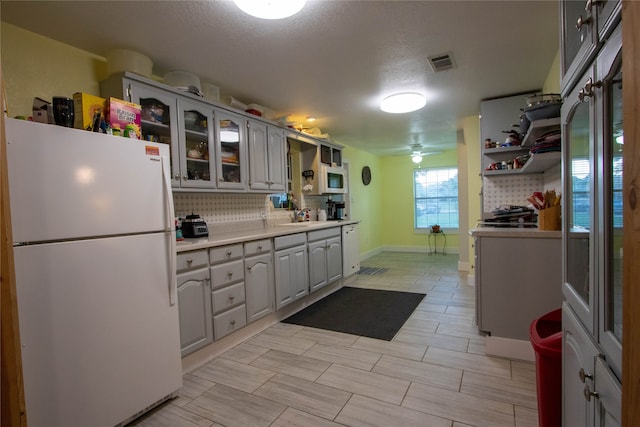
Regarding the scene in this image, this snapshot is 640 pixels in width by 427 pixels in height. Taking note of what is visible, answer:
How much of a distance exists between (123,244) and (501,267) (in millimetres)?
2562

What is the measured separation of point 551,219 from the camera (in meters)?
2.26

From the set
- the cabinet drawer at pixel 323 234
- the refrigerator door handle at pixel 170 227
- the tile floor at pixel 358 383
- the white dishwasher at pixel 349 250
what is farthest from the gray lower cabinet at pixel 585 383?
the white dishwasher at pixel 349 250

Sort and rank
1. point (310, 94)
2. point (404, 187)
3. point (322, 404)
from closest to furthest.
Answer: point (322, 404)
point (310, 94)
point (404, 187)

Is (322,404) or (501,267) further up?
(501,267)

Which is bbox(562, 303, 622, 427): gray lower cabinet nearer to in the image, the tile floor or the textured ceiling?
the tile floor

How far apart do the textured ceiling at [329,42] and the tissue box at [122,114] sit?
53 centimetres

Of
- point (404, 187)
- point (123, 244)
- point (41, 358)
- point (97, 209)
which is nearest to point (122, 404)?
point (41, 358)

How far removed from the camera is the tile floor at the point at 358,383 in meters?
1.72

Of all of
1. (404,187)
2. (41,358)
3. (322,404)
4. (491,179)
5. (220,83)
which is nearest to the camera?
(41,358)

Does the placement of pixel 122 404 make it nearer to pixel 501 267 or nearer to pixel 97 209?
pixel 97 209

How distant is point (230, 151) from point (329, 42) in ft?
4.65

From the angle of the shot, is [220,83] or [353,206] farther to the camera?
[353,206]

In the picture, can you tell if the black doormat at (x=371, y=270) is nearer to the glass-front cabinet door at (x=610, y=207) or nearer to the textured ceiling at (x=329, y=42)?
the textured ceiling at (x=329, y=42)

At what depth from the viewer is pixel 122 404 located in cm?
165
